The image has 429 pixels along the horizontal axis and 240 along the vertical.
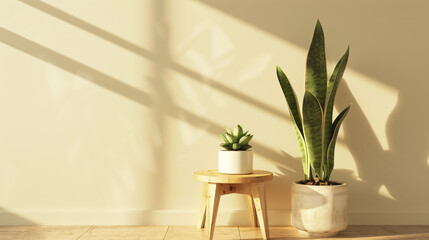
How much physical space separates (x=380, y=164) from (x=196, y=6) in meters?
1.24

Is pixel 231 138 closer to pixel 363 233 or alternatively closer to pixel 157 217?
pixel 157 217

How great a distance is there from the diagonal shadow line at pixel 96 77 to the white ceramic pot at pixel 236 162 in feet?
1.14

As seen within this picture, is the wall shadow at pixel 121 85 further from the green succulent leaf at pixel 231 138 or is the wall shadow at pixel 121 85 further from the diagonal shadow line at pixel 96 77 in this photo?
the green succulent leaf at pixel 231 138

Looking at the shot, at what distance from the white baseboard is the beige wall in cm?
1

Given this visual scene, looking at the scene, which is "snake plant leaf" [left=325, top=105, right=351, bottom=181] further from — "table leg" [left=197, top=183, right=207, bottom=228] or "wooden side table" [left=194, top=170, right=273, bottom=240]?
"table leg" [left=197, top=183, right=207, bottom=228]

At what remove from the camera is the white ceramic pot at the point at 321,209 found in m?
2.24

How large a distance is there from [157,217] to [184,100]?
2.01ft

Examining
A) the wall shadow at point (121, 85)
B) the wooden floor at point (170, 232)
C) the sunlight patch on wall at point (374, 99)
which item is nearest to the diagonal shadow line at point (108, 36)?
the wall shadow at point (121, 85)

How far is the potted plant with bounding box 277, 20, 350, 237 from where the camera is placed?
7.35 feet

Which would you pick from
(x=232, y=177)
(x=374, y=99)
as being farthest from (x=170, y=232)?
(x=374, y=99)

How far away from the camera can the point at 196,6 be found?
2.56 m

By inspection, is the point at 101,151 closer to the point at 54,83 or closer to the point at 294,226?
the point at 54,83

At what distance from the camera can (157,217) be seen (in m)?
2.54

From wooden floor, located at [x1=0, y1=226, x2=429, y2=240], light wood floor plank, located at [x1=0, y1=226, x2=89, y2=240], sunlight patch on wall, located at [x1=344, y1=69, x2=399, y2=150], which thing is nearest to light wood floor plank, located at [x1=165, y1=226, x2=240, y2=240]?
wooden floor, located at [x1=0, y1=226, x2=429, y2=240]
